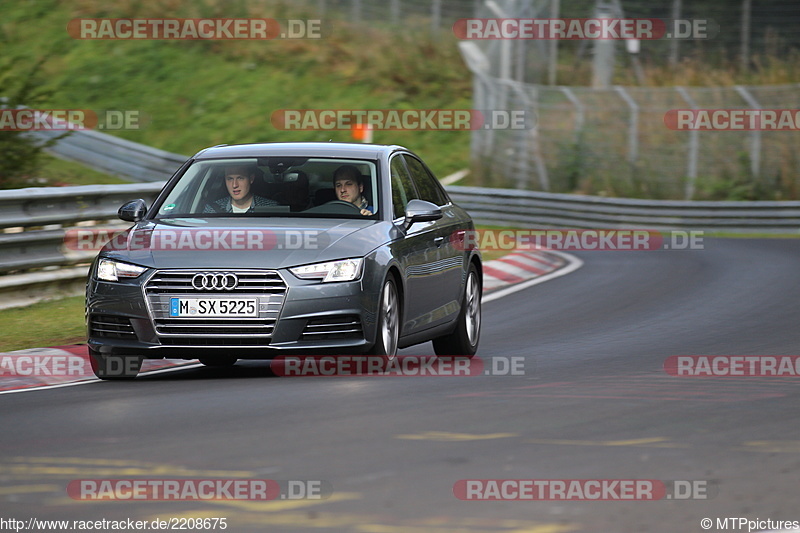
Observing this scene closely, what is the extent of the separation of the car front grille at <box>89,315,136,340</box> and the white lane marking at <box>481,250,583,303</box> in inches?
281

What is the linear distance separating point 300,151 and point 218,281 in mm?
1811

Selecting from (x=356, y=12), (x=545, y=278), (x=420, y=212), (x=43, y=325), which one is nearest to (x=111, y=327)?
(x=420, y=212)

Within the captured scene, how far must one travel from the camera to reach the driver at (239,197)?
10.9m

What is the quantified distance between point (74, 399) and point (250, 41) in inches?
1586

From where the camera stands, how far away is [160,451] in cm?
735

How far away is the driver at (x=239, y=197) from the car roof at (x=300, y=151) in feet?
0.98

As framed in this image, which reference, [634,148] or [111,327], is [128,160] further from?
[111,327]

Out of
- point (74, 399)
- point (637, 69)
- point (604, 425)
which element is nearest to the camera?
point (604, 425)

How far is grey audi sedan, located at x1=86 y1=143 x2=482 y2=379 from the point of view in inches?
386

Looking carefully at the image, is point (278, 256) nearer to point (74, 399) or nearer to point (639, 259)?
point (74, 399)

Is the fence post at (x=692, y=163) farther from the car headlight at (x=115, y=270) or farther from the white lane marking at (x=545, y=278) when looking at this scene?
the car headlight at (x=115, y=270)

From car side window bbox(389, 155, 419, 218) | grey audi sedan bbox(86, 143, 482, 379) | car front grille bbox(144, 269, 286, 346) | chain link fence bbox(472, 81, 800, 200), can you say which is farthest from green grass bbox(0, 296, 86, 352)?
chain link fence bbox(472, 81, 800, 200)

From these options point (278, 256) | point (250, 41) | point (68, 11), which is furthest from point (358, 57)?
point (278, 256)

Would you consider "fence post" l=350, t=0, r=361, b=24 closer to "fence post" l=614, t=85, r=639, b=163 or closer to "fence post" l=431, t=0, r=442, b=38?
"fence post" l=431, t=0, r=442, b=38
